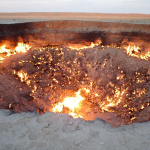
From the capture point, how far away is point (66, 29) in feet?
13.6

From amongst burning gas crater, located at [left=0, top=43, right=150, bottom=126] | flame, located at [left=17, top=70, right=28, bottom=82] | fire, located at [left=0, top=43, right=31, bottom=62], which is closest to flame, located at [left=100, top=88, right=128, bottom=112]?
burning gas crater, located at [left=0, top=43, right=150, bottom=126]

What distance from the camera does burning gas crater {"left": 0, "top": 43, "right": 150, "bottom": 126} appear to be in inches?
151

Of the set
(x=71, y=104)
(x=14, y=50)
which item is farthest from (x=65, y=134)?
(x=14, y=50)

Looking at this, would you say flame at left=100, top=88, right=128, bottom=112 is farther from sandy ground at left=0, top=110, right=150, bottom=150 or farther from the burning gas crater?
sandy ground at left=0, top=110, right=150, bottom=150

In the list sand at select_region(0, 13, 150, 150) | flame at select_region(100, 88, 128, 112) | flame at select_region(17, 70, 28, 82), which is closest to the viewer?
sand at select_region(0, 13, 150, 150)

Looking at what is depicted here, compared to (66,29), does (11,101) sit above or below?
below

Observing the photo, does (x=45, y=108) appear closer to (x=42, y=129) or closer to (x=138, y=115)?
(x=42, y=129)

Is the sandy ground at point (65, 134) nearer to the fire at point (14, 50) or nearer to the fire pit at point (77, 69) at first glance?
the fire pit at point (77, 69)

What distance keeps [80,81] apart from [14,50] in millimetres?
2042

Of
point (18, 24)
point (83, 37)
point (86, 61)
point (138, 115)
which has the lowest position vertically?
point (138, 115)

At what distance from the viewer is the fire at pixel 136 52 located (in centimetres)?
383

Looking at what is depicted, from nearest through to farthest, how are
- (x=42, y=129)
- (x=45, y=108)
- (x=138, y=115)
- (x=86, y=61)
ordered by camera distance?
(x=42, y=129), (x=138, y=115), (x=45, y=108), (x=86, y=61)

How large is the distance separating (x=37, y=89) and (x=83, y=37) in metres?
1.94

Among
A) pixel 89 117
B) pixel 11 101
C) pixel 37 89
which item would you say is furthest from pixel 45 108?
pixel 89 117
